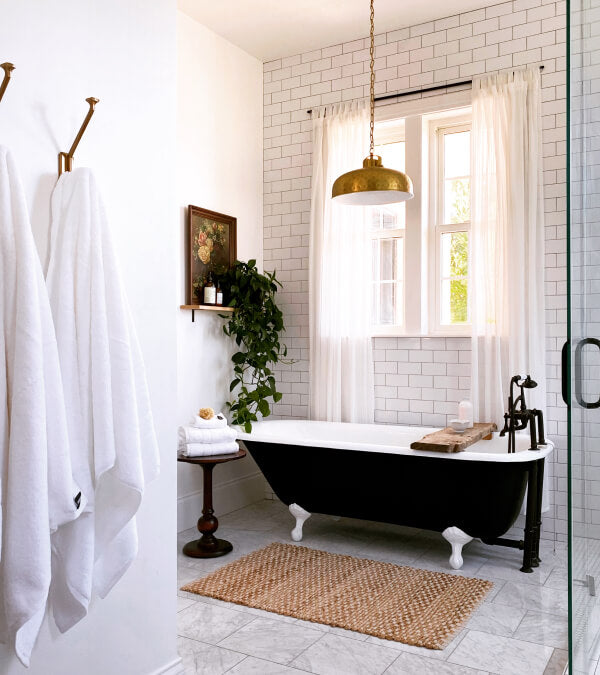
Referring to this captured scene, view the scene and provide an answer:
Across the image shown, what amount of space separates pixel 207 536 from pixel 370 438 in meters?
1.33

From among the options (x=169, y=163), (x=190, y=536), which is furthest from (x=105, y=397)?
(x=190, y=536)

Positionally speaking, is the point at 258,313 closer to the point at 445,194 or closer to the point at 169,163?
the point at 445,194

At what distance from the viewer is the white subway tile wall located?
4301 mm

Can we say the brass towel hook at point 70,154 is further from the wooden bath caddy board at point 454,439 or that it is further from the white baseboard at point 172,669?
the wooden bath caddy board at point 454,439

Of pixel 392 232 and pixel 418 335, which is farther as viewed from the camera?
pixel 392 232

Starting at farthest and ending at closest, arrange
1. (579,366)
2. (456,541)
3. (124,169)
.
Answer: (456,541), (124,169), (579,366)

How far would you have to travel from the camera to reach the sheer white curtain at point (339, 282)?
494cm

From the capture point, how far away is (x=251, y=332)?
5.00m

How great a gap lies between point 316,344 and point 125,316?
3208 mm

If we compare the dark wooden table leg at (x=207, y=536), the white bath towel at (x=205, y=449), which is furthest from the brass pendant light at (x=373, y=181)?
the dark wooden table leg at (x=207, y=536)

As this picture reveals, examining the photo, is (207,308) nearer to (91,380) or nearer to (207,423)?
(207,423)

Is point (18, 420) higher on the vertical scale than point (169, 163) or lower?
lower

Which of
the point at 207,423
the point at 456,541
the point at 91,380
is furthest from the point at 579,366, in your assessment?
the point at 207,423

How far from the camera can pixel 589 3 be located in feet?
6.25
